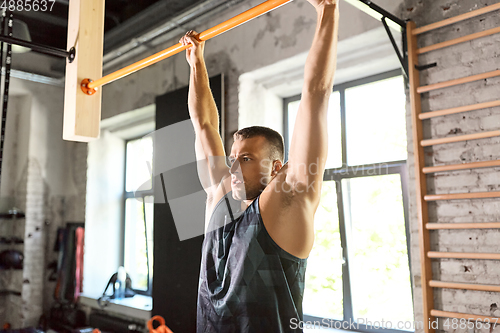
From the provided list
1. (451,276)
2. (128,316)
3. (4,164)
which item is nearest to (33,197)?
(4,164)

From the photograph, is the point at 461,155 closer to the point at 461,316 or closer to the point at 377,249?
the point at 461,316

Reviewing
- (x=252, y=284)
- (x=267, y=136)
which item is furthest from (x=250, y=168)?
(x=252, y=284)

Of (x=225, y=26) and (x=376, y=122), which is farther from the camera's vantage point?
(x=376, y=122)

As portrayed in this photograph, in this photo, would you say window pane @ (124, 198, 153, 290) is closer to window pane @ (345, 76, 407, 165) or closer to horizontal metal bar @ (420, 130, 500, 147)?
window pane @ (345, 76, 407, 165)

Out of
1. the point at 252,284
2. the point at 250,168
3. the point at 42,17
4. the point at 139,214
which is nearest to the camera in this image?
the point at 252,284

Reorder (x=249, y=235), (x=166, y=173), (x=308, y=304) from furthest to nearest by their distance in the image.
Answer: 1. (x=166, y=173)
2. (x=308, y=304)
3. (x=249, y=235)

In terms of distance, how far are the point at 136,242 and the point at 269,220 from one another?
4120 mm

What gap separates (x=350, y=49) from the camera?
9.75ft

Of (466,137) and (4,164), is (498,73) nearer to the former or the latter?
(466,137)

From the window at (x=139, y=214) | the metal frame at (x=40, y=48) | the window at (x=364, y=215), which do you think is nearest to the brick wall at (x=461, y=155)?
the window at (x=364, y=215)

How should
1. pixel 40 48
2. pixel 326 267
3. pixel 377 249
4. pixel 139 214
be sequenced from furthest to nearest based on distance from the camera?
pixel 139 214, pixel 326 267, pixel 377 249, pixel 40 48

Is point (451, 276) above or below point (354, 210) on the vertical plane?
below

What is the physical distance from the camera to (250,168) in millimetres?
1854

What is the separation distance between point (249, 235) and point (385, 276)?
1806 mm
